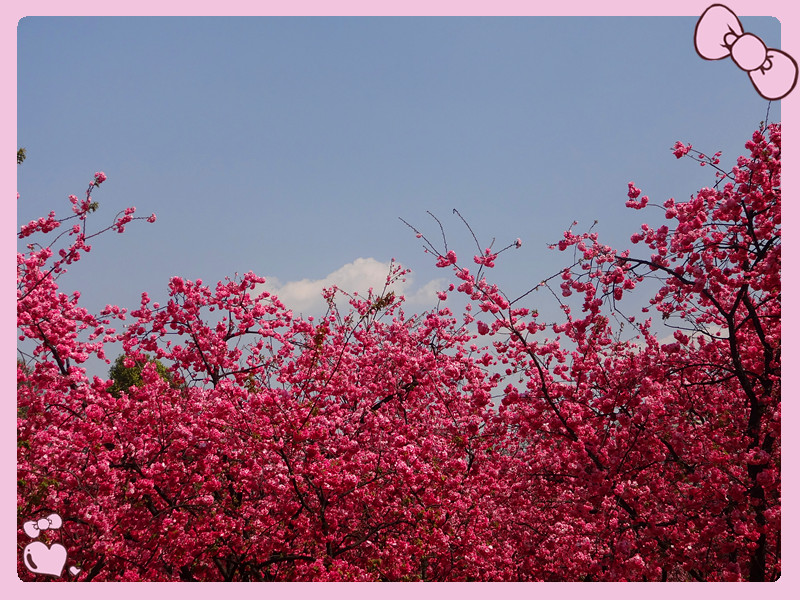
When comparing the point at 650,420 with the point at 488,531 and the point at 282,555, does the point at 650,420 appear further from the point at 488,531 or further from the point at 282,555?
the point at 282,555

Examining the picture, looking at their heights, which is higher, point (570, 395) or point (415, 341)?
point (415, 341)

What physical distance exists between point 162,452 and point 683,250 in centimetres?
682

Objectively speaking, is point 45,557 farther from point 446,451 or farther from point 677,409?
point 677,409

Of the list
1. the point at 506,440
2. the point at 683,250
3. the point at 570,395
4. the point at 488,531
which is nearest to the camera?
the point at 683,250

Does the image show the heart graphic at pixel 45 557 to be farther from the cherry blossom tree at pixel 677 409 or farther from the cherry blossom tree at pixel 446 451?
the cherry blossom tree at pixel 677 409

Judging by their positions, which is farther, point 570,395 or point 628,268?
point 570,395

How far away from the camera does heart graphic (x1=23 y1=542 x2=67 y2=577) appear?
4922 millimetres

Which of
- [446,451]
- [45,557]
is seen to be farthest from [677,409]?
[45,557]

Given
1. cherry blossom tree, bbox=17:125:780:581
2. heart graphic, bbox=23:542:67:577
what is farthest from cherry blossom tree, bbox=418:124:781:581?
heart graphic, bbox=23:542:67:577

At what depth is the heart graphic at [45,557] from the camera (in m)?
4.92

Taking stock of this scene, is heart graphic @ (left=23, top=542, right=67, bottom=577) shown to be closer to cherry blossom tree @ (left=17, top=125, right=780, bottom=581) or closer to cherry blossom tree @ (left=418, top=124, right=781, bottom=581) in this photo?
cherry blossom tree @ (left=17, top=125, right=780, bottom=581)

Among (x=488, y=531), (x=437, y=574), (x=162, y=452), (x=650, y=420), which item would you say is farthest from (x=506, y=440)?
(x=162, y=452)

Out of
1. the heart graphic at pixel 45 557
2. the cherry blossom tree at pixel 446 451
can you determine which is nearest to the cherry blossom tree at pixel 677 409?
A: the cherry blossom tree at pixel 446 451

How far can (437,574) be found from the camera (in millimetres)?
7574
